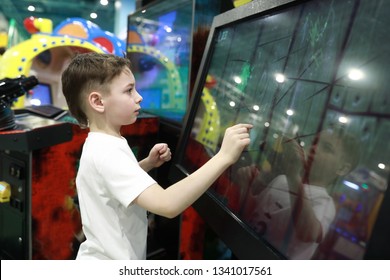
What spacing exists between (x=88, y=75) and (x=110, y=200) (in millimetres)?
323

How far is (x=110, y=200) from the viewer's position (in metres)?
0.86

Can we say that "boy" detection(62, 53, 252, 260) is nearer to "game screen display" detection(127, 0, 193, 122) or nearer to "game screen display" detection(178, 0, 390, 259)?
"game screen display" detection(178, 0, 390, 259)

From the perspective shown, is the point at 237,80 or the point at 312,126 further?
the point at 237,80

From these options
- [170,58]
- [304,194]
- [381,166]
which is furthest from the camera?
[170,58]

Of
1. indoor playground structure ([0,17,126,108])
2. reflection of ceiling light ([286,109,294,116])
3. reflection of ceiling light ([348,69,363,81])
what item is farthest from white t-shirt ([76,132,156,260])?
indoor playground structure ([0,17,126,108])

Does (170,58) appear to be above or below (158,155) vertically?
above

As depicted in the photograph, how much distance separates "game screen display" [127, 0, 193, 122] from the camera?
167 cm

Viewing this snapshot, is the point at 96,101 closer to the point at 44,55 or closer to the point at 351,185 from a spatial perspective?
the point at 351,185

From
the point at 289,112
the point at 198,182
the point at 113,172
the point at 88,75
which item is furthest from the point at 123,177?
the point at 289,112

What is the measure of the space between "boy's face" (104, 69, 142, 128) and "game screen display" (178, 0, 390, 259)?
0.27m

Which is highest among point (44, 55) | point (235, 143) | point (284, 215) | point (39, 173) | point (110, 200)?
point (44, 55)

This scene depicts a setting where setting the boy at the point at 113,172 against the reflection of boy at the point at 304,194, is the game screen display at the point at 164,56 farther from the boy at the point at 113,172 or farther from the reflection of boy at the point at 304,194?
the reflection of boy at the point at 304,194
